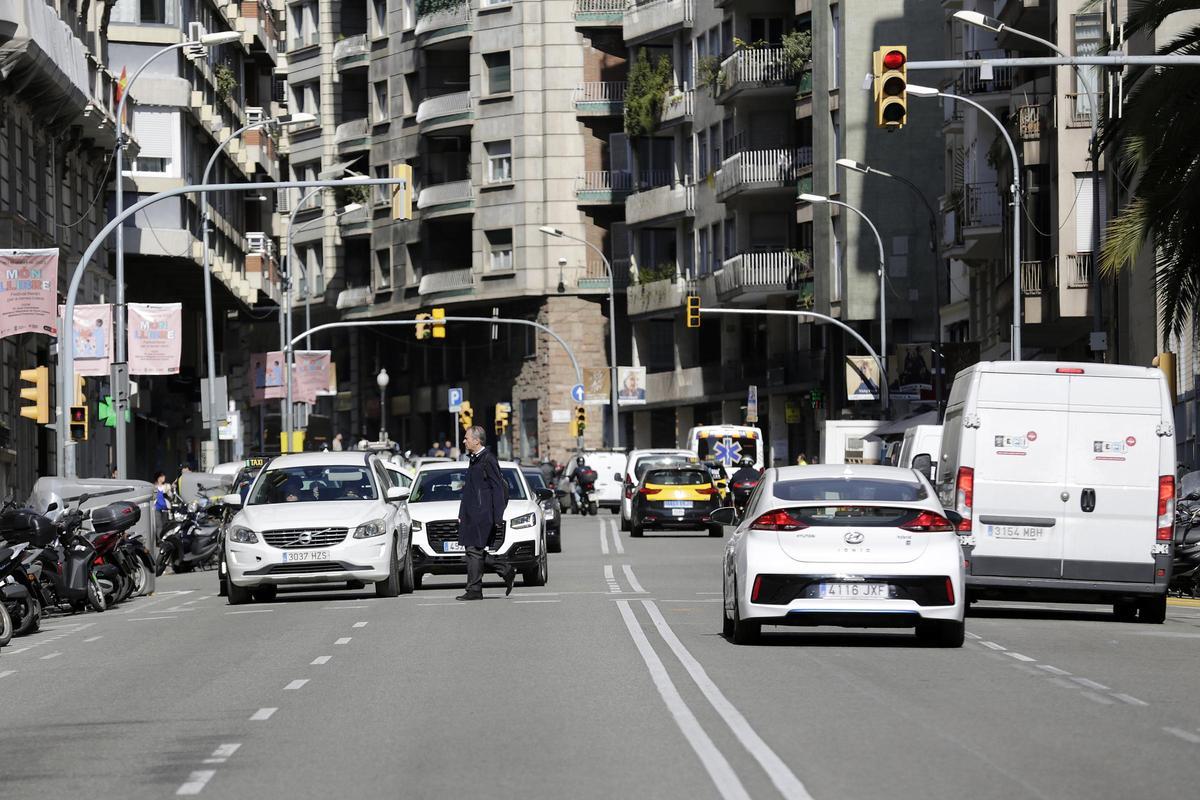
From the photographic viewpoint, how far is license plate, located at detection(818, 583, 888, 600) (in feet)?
60.7

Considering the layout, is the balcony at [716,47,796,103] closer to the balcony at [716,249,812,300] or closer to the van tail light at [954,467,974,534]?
the balcony at [716,249,812,300]

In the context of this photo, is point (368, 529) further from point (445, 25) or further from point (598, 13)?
point (445, 25)

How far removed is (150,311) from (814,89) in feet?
102

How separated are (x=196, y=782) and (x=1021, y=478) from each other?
1318cm

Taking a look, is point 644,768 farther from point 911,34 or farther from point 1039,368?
point 911,34

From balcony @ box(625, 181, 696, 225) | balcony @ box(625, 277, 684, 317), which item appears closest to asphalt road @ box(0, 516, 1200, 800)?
balcony @ box(625, 277, 684, 317)

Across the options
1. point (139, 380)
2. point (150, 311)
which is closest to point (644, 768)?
point (150, 311)

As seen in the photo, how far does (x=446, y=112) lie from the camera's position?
9188 cm

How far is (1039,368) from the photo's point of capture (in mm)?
22906

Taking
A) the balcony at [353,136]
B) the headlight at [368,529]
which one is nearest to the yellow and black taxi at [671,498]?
the headlight at [368,529]

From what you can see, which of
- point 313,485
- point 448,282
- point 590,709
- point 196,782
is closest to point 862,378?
point 448,282

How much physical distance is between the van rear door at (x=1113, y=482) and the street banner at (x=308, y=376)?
50.3 m

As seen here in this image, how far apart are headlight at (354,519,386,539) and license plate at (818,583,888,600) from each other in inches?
357

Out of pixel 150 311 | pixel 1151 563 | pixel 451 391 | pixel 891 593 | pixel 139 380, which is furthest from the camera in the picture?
pixel 451 391
